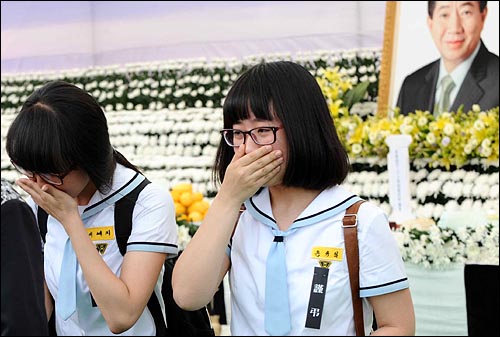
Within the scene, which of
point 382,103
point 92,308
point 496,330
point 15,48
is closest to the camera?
point 92,308

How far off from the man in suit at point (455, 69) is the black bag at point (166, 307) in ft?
14.3

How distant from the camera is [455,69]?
6.57 meters

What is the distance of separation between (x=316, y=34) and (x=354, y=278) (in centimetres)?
711

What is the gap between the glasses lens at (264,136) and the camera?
2.02 meters

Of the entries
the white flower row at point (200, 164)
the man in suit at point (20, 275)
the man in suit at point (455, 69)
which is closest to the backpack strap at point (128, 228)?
the man in suit at point (20, 275)

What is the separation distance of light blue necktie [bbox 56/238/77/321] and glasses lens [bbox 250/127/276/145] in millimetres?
699

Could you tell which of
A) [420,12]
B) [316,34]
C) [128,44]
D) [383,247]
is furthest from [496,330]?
[128,44]

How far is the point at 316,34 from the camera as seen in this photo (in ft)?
29.1

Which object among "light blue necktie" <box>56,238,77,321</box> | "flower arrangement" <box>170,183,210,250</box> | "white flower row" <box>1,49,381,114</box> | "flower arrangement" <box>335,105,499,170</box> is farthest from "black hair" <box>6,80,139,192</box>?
"white flower row" <box>1,49,381,114</box>

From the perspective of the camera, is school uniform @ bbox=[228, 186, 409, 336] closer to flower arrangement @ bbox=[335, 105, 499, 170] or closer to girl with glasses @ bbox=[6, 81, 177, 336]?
girl with glasses @ bbox=[6, 81, 177, 336]

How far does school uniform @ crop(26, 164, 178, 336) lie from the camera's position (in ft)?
7.72

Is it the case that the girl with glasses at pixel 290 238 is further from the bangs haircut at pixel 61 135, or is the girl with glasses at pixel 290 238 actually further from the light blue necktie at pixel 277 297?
the bangs haircut at pixel 61 135

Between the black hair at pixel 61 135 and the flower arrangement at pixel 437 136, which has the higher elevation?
the black hair at pixel 61 135

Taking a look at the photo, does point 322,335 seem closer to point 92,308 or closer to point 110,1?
point 92,308
